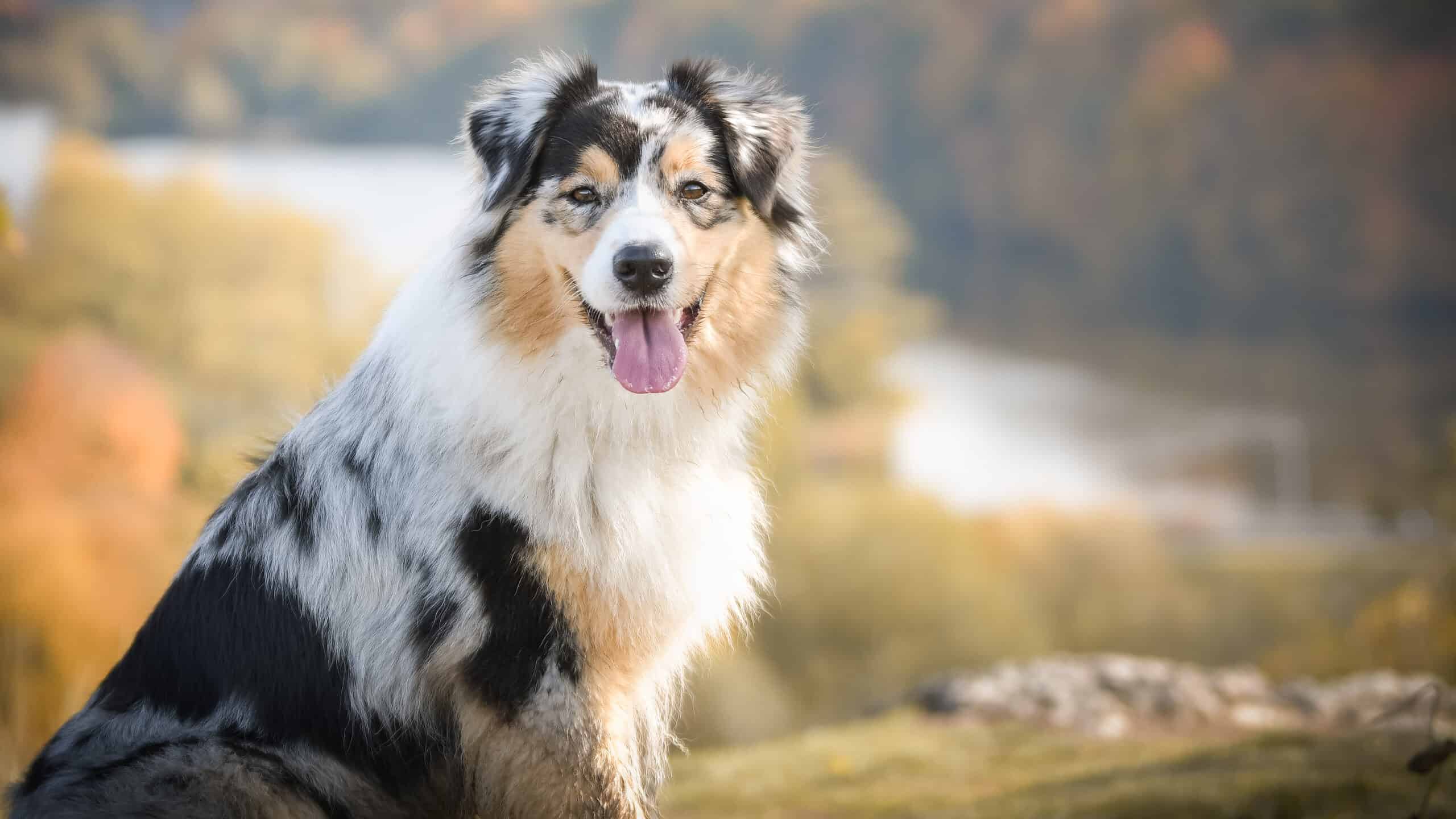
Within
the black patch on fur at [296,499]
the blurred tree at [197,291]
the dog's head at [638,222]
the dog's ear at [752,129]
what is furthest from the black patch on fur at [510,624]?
the blurred tree at [197,291]

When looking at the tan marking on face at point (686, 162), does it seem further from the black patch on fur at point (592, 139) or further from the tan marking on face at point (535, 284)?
the tan marking on face at point (535, 284)

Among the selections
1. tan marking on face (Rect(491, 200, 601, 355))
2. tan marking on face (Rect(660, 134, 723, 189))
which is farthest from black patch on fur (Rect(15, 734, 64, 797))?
tan marking on face (Rect(660, 134, 723, 189))

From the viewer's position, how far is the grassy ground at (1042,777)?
3463mm

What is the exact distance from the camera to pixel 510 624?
2270 mm

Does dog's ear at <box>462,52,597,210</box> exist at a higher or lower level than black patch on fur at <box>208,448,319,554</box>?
higher

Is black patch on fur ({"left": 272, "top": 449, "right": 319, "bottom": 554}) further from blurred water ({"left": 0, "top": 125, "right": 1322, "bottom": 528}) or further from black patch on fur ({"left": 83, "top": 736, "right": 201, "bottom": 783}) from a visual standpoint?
blurred water ({"left": 0, "top": 125, "right": 1322, "bottom": 528})

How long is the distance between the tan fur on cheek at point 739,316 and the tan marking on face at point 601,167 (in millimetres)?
323

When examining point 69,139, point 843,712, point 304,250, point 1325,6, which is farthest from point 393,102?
point 1325,6

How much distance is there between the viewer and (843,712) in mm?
6844

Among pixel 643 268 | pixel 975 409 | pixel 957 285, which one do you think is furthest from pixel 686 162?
pixel 957 285

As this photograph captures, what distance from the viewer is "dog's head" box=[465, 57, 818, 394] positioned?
7.98ft

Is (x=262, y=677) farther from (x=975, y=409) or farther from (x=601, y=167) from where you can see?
(x=975, y=409)

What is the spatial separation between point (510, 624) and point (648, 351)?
2.12 ft

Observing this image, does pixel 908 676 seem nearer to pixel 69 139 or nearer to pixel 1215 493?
pixel 1215 493
